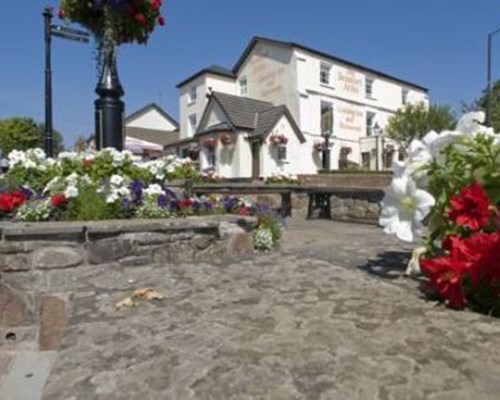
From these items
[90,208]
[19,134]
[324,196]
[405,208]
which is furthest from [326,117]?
[19,134]

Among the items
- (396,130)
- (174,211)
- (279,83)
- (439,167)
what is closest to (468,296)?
(439,167)

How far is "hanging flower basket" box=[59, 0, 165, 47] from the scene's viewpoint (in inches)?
261

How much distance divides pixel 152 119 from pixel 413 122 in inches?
989

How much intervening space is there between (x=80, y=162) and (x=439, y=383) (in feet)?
15.8

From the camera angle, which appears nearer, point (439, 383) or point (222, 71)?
point (439, 383)

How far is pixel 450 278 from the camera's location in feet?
9.23

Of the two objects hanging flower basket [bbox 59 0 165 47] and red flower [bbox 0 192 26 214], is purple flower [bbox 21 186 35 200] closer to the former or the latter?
red flower [bbox 0 192 26 214]

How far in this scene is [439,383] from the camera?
193 cm

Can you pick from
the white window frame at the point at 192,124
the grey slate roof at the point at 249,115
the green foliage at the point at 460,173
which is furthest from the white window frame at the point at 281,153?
the green foliage at the point at 460,173

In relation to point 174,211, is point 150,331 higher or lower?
lower

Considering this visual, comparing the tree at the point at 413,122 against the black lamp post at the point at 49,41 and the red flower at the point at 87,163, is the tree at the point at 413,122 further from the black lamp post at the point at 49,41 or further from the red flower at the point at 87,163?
the red flower at the point at 87,163

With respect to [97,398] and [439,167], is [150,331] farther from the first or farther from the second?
[439,167]

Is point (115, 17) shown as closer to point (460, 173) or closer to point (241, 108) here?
point (460, 173)

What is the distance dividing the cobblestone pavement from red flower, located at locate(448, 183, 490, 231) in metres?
0.51
